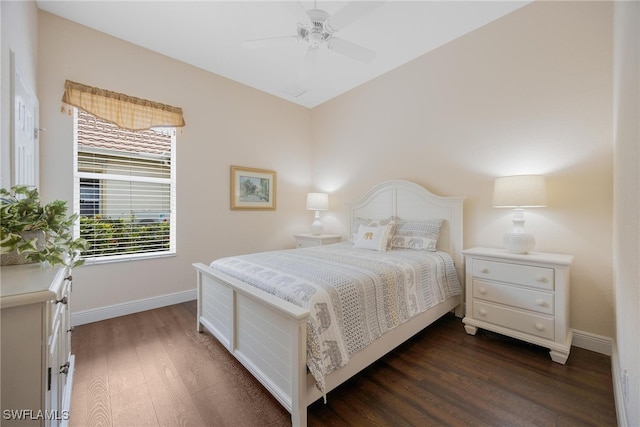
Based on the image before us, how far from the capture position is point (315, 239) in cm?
379

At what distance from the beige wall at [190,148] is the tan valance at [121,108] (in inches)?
3.6

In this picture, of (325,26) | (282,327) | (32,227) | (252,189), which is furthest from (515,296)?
(252,189)

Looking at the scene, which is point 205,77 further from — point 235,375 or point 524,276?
point 524,276

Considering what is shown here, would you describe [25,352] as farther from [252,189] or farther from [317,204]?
[317,204]

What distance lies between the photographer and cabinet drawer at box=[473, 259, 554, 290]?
194 centimetres

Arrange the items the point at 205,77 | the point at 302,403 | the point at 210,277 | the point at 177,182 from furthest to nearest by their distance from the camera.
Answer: the point at 205,77 < the point at 177,182 < the point at 210,277 < the point at 302,403

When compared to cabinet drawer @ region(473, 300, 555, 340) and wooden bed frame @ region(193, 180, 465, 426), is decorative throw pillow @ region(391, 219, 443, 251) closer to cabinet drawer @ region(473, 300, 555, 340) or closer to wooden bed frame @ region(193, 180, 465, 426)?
wooden bed frame @ region(193, 180, 465, 426)

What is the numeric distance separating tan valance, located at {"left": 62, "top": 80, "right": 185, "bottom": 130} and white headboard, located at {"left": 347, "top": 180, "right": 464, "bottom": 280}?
250 centimetres

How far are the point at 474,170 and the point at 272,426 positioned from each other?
9.00 feet

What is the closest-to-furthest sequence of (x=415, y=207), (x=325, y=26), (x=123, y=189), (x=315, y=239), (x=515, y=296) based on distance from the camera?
(x=325, y=26) → (x=515, y=296) → (x=123, y=189) → (x=415, y=207) → (x=315, y=239)

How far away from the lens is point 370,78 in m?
3.60

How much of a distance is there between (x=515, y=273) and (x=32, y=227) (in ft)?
9.65

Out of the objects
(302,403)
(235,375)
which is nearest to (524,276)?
(302,403)

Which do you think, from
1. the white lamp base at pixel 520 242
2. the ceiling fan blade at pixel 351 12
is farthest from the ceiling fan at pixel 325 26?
the white lamp base at pixel 520 242
